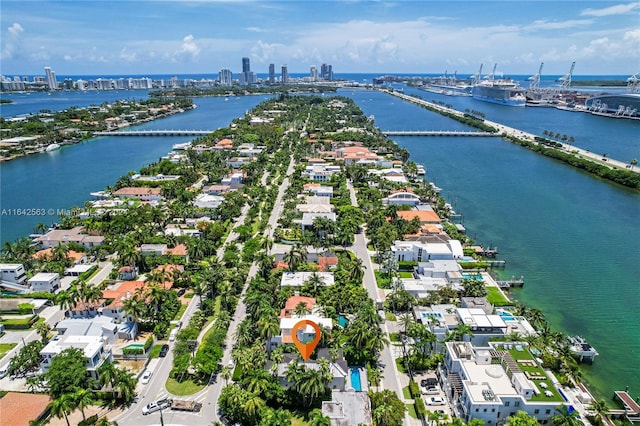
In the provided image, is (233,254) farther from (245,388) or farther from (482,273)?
(482,273)

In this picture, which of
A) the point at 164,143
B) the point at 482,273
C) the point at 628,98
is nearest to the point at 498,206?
the point at 482,273

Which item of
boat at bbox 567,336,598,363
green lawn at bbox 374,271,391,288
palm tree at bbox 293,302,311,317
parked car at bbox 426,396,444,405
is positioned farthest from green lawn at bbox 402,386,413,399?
boat at bbox 567,336,598,363

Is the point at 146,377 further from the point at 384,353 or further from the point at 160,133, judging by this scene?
the point at 160,133

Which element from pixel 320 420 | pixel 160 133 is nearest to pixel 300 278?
pixel 320 420

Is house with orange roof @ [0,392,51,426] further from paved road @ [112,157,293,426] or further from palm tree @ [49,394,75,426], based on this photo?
paved road @ [112,157,293,426]

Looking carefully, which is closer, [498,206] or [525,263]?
[525,263]

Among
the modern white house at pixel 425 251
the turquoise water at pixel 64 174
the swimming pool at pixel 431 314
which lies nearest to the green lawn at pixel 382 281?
the modern white house at pixel 425 251
